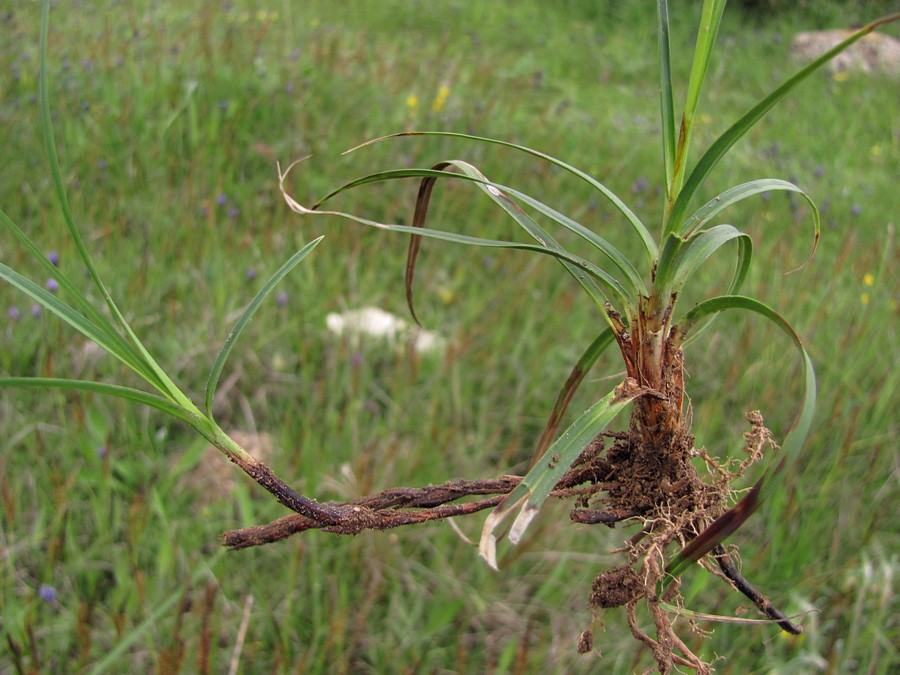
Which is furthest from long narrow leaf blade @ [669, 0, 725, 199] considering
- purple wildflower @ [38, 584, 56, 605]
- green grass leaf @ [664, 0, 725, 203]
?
purple wildflower @ [38, 584, 56, 605]

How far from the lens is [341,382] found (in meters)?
1.80

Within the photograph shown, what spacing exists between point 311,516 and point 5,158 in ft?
7.78

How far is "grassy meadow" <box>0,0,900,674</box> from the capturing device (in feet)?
4.58

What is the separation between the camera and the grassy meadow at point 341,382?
4.58 ft

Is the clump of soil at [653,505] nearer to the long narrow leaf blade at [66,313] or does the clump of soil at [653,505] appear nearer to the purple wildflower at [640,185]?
the long narrow leaf blade at [66,313]

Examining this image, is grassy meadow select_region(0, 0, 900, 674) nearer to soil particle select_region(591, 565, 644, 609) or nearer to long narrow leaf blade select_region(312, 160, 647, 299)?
soil particle select_region(591, 565, 644, 609)

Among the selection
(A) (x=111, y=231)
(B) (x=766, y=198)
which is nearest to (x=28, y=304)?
(A) (x=111, y=231)

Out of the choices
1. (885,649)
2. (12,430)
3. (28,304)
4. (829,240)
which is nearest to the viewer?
(885,649)

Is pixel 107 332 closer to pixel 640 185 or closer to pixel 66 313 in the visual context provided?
pixel 66 313

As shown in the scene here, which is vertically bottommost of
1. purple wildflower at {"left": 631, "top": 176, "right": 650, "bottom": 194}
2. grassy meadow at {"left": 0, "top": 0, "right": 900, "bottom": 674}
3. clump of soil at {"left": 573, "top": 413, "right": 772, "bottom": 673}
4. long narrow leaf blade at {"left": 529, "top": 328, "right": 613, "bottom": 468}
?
grassy meadow at {"left": 0, "top": 0, "right": 900, "bottom": 674}

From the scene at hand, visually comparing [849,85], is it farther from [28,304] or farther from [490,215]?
[28,304]

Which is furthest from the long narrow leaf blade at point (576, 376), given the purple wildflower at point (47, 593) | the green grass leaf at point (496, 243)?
the purple wildflower at point (47, 593)

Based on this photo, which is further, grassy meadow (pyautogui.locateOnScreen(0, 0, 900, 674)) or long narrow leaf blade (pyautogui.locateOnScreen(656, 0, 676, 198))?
grassy meadow (pyautogui.locateOnScreen(0, 0, 900, 674))

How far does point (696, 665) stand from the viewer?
52cm
